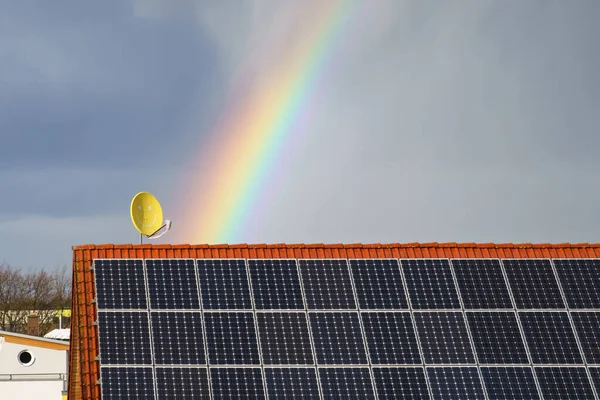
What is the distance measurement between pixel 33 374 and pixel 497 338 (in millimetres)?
16660

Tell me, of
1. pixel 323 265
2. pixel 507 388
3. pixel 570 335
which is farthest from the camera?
pixel 323 265

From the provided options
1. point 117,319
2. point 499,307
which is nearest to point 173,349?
point 117,319

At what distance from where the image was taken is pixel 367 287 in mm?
19422

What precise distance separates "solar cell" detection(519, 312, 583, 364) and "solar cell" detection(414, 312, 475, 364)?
187 cm

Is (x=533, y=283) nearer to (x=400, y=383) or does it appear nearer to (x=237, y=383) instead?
(x=400, y=383)

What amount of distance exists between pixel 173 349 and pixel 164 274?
2.66 metres

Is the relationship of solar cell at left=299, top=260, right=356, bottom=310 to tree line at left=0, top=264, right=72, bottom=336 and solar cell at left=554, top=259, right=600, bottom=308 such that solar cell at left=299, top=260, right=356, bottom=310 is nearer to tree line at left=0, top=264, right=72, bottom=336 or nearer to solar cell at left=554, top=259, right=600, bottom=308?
solar cell at left=554, top=259, right=600, bottom=308

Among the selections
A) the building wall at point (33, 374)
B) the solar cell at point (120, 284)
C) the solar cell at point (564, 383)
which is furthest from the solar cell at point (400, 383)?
the building wall at point (33, 374)

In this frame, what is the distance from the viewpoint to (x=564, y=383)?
57.8 feet

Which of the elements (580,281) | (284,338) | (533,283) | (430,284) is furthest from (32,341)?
(580,281)

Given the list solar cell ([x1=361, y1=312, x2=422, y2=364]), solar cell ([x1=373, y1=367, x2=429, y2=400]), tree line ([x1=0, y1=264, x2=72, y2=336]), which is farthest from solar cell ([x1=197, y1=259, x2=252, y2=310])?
tree line ([x1=0, y1=264, x2=72, y2=336])

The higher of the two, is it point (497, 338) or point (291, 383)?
point (497, 338)

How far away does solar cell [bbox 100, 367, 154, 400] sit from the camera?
16562mm

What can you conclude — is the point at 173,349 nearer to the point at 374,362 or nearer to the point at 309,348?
the point at 309,348
